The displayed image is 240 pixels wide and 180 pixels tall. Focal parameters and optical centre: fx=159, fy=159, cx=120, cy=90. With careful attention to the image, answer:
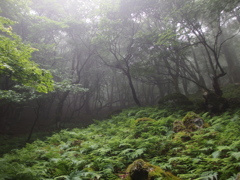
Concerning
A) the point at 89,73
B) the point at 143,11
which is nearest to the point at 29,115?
the point at 89,73

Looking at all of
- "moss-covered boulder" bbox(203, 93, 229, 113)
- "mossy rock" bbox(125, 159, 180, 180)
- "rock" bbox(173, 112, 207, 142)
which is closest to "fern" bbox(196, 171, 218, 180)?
"mossy rock" bbox(125, 159, 180, 180)

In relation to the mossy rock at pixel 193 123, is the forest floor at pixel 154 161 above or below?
below

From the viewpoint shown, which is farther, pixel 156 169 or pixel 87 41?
pixel 87 41

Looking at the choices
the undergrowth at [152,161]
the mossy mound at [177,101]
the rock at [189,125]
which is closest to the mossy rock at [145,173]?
the undergrowth at [152,161]

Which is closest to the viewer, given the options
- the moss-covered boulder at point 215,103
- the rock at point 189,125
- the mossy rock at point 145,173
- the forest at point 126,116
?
the mossy rock at point 145,173

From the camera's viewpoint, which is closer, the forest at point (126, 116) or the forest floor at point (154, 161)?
the forest floor at point (154, 161)

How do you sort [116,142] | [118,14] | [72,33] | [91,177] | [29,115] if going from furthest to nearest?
[29,115] → [72,33] → [118,14] → [116,142] → [91,177]

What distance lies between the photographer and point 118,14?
1659 cm

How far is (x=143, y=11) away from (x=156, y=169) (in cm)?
1610

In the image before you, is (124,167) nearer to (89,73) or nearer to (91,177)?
(91,177)

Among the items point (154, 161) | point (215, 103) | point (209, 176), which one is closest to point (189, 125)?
point (154, 161)

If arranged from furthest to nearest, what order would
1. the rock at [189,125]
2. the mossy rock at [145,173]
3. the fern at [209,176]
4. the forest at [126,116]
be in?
the rock at [189,125], the forest at [126,116], the mossy rock at [145,173], the fern at [209,176]

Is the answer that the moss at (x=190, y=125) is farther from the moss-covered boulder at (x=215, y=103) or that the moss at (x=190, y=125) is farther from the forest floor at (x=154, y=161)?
the moss-covered boulder at (x=215, y=103)

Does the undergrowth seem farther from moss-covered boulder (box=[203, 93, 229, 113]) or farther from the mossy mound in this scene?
the mossy mound
